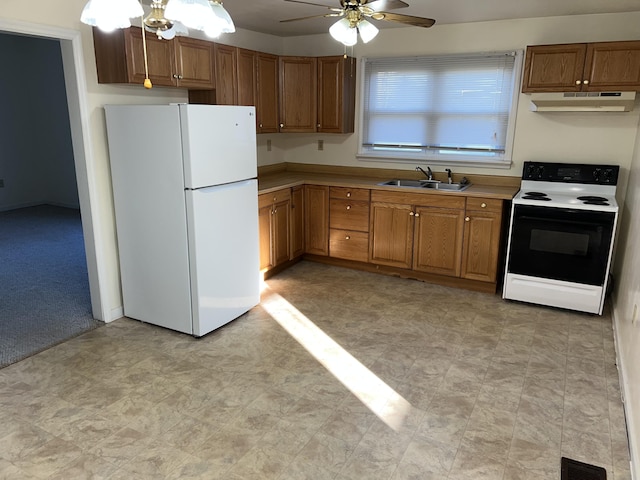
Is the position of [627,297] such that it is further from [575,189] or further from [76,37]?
[76,37]

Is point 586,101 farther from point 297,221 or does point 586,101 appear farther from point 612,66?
point 297,221

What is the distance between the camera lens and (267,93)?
452 centimetres

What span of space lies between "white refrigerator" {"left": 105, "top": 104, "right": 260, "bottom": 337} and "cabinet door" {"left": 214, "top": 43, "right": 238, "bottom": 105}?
63 centimetres

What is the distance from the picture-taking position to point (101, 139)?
3299 mm

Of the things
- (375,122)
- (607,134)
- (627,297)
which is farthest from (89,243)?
(607,134)

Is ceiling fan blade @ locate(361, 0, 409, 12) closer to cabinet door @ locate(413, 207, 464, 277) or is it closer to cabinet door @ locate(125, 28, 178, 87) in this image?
cabinet door @ locate(125, 28, 178, 87)

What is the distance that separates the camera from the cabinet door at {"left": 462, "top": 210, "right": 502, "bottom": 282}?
398 centimetres

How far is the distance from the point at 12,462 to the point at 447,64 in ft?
14.2

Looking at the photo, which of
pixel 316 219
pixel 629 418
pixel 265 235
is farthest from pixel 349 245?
pixel 629 418

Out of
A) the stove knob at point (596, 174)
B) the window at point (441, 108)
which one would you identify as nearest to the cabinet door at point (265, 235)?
the window at point (441, 108)

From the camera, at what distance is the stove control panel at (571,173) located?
3902 mm

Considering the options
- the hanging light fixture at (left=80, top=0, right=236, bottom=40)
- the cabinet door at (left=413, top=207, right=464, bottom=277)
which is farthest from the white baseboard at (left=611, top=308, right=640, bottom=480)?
the hanging light fixture at (left=80, top=0, right=236, bottom=40)

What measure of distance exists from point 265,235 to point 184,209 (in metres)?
1.22

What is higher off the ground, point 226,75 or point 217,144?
point 226,75
